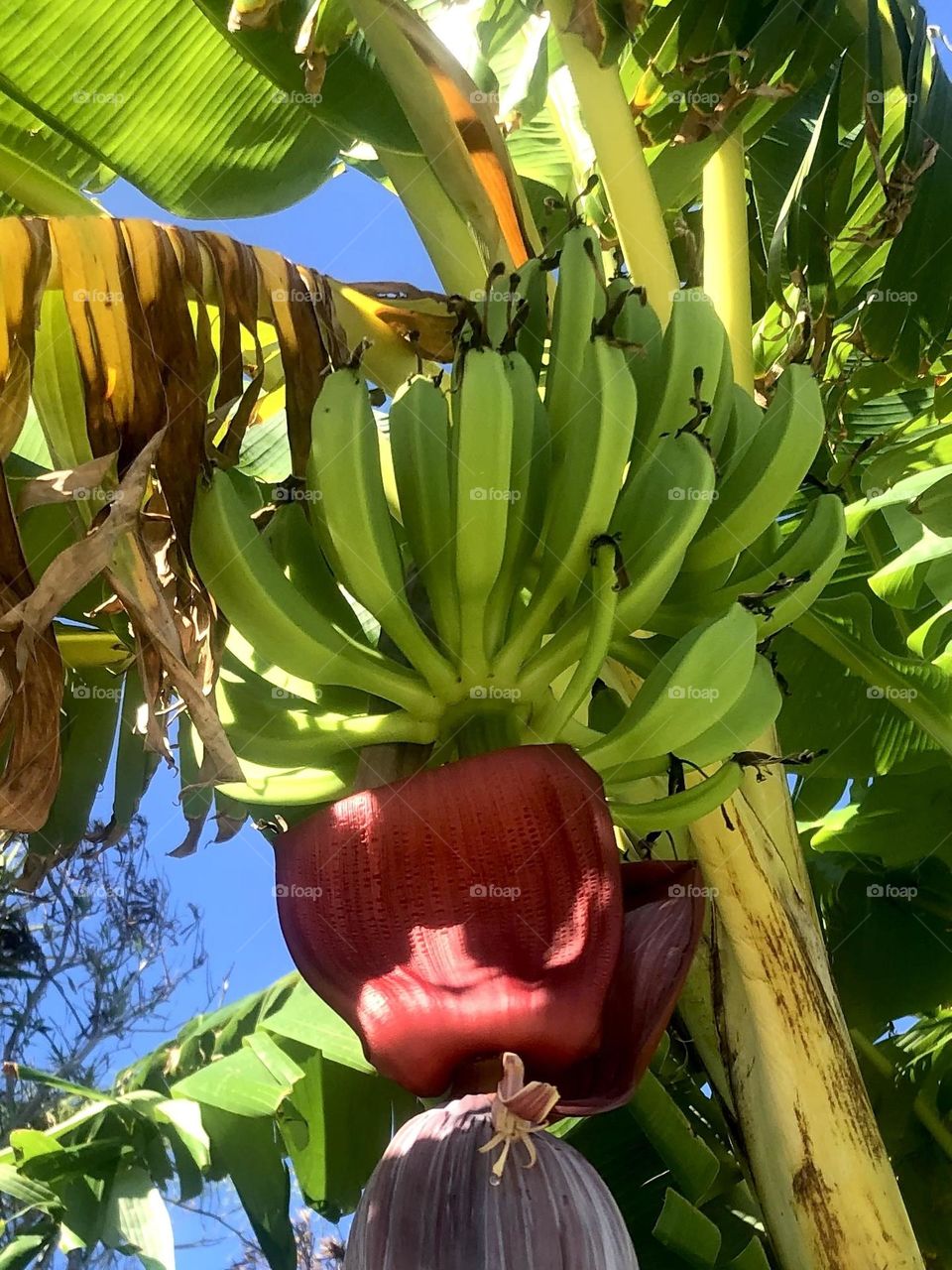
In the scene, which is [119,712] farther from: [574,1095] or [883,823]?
[883,823]

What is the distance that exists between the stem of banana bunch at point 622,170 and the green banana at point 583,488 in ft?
1.43

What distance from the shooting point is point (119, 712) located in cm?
131

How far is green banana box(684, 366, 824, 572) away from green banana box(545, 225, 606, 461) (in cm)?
13

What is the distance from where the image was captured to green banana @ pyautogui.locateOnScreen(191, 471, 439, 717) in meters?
0.71

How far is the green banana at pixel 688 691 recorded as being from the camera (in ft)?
2.28

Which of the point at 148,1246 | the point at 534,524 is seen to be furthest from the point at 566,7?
the point at 148,1246
